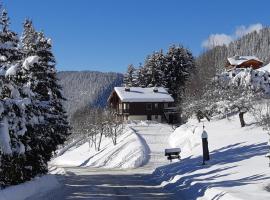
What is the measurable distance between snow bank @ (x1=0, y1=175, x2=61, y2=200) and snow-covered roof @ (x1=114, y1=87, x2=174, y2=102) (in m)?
64.9

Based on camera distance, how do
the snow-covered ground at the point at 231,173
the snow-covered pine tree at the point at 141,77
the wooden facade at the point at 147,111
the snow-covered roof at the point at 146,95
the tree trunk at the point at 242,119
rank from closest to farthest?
the snow-covered ground at the point at 231,173, the tree trunk at the point at 242,119, the snow-covered roof at the point at 146,95, the wooden facade at the point at 147,111, the snow-covered pine tree at the point at 141,77

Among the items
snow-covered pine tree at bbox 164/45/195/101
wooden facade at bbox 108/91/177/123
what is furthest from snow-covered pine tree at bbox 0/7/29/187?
snow-covered pine tree at bbox 164/45/195/101

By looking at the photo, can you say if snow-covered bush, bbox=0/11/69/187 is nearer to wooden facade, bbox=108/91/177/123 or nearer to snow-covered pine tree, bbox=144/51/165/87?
wooden facade, bbox=108/91/177/123

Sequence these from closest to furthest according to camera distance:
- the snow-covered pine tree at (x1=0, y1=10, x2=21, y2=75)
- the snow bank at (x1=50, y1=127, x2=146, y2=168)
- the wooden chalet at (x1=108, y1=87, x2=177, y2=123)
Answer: the snow-covered pine tree at (x1=0, y1=10, x2=21, y2=75) → the snow bank at (x1=50, y1=127, x2=146, y2=168) → the wooden chalet at (x1=108, y1=87, x2=177, y2=123)

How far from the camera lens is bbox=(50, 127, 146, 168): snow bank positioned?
181 feet

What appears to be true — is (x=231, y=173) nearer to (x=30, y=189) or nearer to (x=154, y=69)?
(x=30, y=189)

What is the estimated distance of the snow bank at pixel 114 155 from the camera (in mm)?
55125

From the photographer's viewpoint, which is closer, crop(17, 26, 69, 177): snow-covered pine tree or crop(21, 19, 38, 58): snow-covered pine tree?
crop(17, 26, 69, 177): snow-covered pine tree

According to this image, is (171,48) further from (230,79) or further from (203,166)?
(203,166)

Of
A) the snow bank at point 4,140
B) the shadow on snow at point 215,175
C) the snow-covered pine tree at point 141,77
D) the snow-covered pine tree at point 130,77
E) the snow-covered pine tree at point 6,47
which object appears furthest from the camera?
the snow-covered pine tree at point 130,77

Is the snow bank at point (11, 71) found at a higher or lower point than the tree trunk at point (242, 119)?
higher

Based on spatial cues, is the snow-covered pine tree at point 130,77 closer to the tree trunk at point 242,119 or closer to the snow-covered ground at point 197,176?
the snow-covered ground at point 197,176

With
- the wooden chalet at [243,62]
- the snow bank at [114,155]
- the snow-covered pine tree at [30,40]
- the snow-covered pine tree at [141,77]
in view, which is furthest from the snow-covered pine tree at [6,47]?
the wooden chalet at [243,62]

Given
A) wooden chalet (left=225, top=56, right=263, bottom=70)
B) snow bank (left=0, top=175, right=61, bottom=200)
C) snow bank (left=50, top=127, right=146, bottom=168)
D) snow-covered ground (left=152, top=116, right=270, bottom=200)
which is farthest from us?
wooden chalet (left=225, top=56, right=263, bottom=70)
